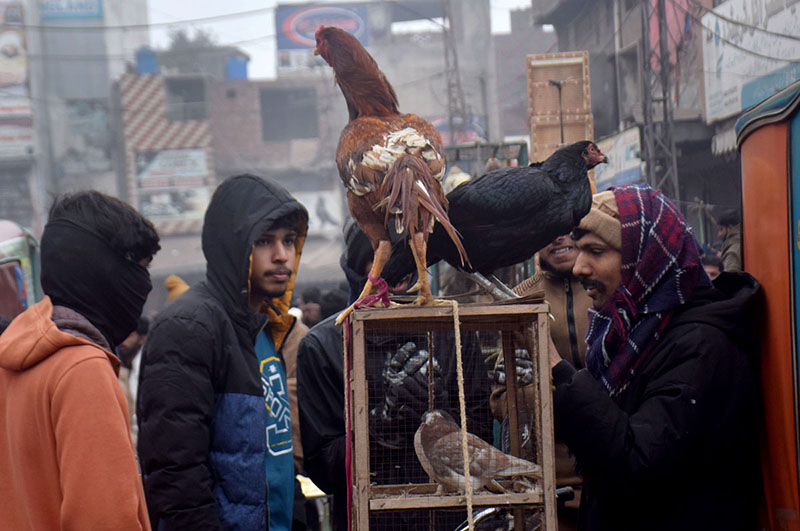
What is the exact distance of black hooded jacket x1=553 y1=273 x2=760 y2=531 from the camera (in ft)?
6.93

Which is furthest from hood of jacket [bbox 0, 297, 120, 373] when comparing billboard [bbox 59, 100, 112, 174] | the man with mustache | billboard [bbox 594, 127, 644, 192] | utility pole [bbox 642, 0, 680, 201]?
billboard [bbox 59, 100, 112, 174]

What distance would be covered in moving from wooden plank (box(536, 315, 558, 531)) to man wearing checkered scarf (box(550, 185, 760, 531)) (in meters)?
0.21

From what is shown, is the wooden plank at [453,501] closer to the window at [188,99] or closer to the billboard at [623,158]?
the billboard at [623,158]

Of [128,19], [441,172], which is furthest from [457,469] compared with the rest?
[128,19]

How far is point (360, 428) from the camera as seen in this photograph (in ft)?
6.42

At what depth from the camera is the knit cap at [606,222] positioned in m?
2.36

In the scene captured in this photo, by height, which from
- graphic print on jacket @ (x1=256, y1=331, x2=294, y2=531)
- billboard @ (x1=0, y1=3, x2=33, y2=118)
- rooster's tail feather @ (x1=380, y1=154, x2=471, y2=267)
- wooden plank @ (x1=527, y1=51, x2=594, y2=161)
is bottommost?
graphic print on jacket @ (x1=256, y1=331, x2=294, y2=531)

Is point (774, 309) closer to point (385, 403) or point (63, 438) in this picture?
point (385, 403)

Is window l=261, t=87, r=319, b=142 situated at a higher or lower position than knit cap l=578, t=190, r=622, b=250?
higher

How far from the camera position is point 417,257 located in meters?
2.12

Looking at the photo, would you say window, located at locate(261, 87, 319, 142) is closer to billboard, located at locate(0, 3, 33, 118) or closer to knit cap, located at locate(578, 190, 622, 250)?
billboard, located at locate(0, 3, 33, 118)

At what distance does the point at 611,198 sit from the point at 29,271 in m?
4.19

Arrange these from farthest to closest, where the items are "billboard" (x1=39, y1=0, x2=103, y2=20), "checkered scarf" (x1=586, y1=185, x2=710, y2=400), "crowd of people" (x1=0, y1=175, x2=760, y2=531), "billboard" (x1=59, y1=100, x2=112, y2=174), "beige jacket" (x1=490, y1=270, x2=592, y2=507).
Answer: "billboard" (x1=39, y1=0, x2=103, y2=20) < "billboard" (x1=59, y1=100, x2=112, y2=174) < "beige jacket" (x1=490, y1=270, x2=592, y2=507) < "checkered scarf" (x1=586, y1=185, x2=710, y2=400) < "crowd of people" (x1=0, y1=175, x2=760, y2=531)

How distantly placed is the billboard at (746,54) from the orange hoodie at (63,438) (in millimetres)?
5993
